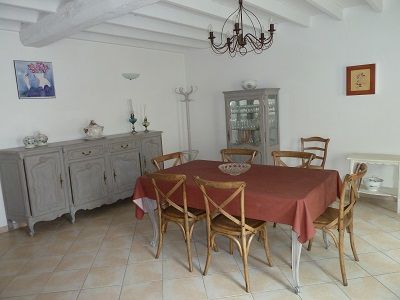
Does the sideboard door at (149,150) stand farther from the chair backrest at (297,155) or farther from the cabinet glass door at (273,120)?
the chair backrest at (297,155)

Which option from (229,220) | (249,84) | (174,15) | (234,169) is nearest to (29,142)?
(174,15)

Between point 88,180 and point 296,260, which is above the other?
point 88,180

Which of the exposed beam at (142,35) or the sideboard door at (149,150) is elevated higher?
the exposed beam at (142,35)

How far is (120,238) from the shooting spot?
333 centimetres

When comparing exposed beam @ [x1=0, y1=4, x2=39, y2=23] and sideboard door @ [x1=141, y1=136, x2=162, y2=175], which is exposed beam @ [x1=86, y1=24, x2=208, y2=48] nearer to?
exposed beam @ [x1=0, y1=4, x2=39, y2=23]

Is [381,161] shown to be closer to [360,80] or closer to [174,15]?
[360,80]

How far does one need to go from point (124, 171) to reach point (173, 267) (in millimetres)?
1915

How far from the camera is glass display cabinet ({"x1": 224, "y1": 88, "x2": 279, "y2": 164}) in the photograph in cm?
432

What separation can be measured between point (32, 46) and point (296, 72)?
337 centimetres

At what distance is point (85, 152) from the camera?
12.6ft

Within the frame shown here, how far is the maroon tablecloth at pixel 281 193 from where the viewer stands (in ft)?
6.81

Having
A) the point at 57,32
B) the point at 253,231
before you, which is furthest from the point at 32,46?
the point at 253,231

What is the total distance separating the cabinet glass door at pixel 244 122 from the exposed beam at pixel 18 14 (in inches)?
104

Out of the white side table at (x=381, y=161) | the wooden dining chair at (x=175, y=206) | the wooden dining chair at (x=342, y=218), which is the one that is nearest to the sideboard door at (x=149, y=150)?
the wooden dining chair at (x=175, y=206)
